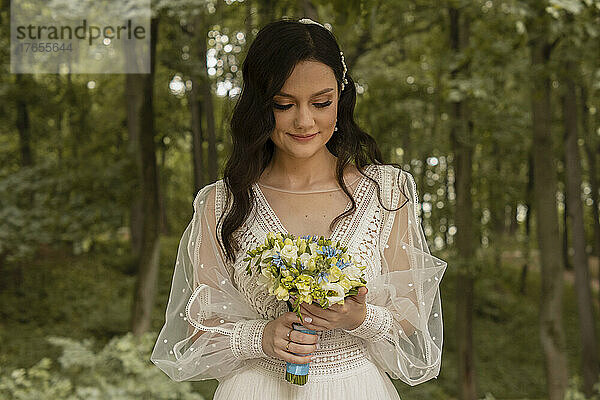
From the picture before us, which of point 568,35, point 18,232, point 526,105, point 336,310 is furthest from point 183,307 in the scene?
point 526,105

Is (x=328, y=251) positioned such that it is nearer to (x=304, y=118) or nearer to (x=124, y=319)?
(x=304, y=118)

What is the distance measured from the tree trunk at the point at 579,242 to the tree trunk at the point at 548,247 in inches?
44.4

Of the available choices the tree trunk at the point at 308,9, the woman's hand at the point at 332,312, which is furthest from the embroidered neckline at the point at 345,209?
the tree trunk at the point at 308,9

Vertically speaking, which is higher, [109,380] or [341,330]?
[341,330]

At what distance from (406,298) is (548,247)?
357cm

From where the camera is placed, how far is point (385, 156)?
7961mm

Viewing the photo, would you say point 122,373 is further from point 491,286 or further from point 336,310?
point 491,286

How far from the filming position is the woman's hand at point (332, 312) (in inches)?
62.6

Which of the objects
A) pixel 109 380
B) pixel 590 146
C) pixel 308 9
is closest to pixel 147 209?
pixel 109 380

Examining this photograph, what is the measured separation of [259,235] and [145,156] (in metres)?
3.98

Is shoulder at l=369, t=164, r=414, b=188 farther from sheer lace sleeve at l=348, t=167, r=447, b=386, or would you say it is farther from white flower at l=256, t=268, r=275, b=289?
white flower at l=256, t=268, r=275, b=289

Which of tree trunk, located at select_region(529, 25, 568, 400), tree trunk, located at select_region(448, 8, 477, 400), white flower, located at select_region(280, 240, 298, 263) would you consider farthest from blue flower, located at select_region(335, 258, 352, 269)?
tree trunk, located at select_region(448, 8, 477, 400)

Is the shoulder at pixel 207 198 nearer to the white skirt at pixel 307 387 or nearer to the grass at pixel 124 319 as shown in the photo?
the white skirt at pixel 307 387

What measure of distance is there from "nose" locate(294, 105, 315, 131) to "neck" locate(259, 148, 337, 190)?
0.69ft
